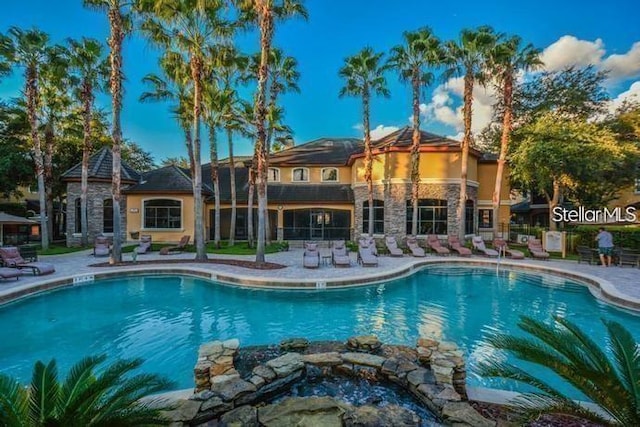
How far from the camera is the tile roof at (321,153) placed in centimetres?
2620

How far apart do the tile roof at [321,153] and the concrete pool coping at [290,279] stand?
13.4 m

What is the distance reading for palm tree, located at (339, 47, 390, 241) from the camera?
19656 millimetres

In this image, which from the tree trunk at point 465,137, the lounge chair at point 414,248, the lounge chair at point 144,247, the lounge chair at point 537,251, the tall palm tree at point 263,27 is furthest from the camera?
the tree trunk at point 465,137

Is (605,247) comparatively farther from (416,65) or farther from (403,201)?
(416,65)

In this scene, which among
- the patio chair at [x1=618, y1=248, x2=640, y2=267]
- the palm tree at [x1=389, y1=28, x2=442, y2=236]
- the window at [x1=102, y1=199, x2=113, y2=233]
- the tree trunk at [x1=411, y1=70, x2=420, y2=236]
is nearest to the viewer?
the patio chair at [x1=618, y1=248, x2=640, y2=267]

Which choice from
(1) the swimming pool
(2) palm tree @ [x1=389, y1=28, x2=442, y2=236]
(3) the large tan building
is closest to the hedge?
(3) the large tan building

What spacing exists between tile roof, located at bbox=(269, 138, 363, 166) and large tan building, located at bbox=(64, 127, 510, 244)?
5.8 inches

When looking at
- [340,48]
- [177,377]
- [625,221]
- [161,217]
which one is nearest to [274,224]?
[161,217]

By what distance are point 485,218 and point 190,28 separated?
2317 cm

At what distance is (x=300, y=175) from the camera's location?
26.5m

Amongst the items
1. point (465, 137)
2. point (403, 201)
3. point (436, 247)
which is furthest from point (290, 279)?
point (465, 137)

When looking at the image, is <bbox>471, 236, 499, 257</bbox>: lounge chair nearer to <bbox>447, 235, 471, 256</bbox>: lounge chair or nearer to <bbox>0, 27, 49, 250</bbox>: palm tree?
<bbox>447, 235, 471, 256</bbox>: lounge chair

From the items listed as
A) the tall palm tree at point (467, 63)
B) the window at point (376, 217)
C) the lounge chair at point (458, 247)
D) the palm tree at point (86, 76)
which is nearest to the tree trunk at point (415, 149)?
the tall palm tree at point (467, 63)

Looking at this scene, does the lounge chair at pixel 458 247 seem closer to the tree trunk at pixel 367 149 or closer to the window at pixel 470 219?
the window at pixel 470 219
